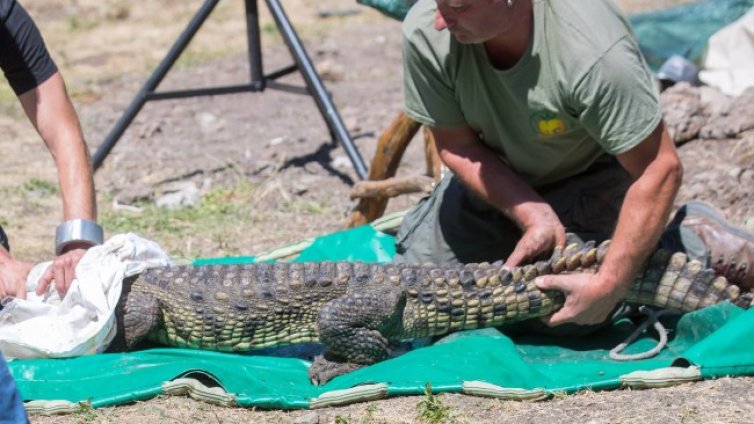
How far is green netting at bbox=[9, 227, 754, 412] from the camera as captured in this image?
380cm

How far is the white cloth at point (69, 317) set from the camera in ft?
13.6

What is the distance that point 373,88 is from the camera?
9.25 metres

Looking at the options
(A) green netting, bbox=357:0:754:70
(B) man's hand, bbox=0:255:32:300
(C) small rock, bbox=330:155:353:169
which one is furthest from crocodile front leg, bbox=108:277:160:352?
(A) green netting, bbox=357:0:754:70

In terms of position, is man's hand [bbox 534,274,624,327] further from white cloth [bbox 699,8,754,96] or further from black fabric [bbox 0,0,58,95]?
white cloth [bbox 699,8,754,96]

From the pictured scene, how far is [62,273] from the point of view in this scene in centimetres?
421

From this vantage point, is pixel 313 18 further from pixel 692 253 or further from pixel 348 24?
pixel 692 253

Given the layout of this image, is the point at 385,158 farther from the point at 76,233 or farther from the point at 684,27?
the point at 684,27

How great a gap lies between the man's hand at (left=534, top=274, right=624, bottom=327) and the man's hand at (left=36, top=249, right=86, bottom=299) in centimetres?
176

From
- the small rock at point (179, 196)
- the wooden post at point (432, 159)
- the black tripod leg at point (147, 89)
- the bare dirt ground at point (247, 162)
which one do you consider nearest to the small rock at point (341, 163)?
the bare dirt ground at point (247, 162)

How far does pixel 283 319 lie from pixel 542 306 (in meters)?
1.02

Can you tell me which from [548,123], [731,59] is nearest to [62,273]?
[548,123]

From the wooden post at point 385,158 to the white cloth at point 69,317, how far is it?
203 centimetres

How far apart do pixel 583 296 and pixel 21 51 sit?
2396mm

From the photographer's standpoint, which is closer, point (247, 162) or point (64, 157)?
point (64, 157)
